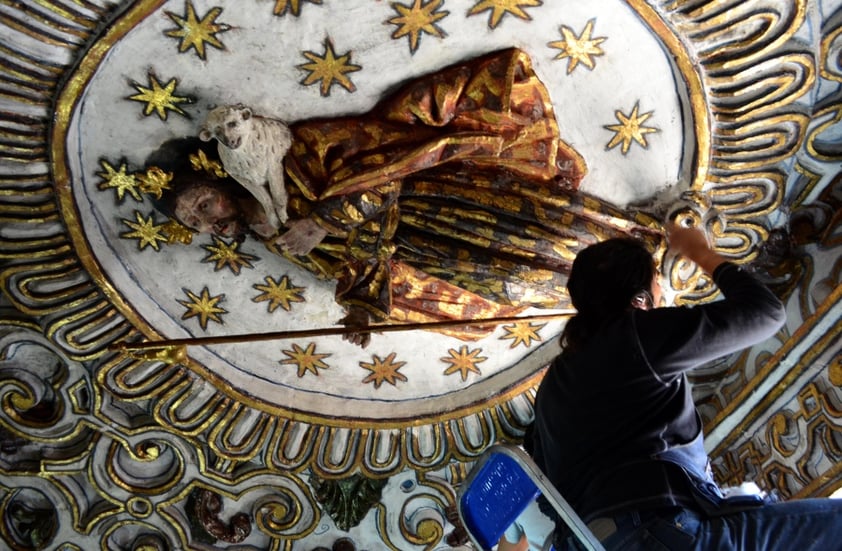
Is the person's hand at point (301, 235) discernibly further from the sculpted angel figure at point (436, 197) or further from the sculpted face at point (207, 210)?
the sculpted face at point (207, 210)

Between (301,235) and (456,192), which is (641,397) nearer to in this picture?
(456,192)

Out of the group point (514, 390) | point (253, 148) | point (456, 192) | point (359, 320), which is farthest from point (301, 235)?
point (514, 390)

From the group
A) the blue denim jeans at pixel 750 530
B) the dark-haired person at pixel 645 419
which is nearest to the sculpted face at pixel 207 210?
the dark-haired person at pixel 645 419

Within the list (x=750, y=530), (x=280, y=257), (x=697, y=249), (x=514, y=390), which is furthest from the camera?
(x=514, y=390)

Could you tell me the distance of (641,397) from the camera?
65.7 inches

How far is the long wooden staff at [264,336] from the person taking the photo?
104 inches

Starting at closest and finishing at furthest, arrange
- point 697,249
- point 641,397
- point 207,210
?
point 641,397 → point 697,249 → point 207,210

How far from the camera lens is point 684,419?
5.57ft

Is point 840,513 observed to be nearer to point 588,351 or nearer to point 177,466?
point 588,351

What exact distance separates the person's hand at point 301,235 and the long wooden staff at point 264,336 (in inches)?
11.0

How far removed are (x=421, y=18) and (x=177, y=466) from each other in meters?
2.14

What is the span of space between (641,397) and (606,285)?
11.0 inches

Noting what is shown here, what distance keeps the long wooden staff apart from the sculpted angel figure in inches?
4.0

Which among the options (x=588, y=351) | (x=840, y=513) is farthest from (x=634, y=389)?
(x=840, y=513)
